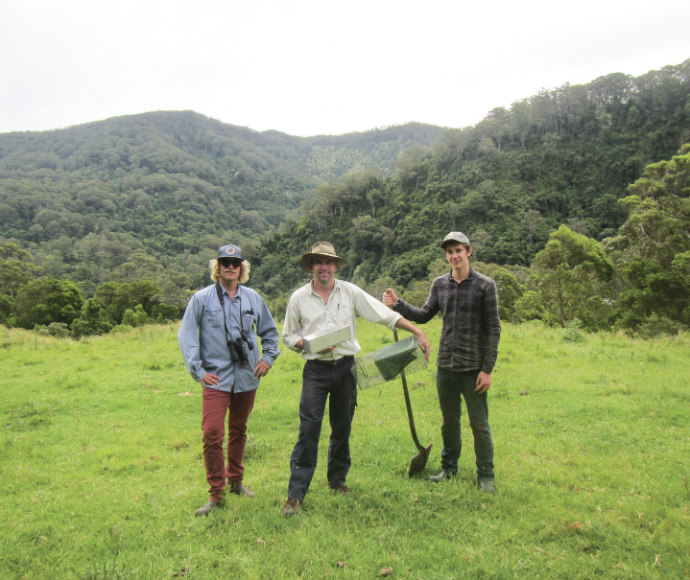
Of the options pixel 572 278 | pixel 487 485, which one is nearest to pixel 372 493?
pixel 487 485

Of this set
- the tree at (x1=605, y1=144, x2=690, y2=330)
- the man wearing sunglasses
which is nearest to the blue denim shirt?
the man wearing sunglasses

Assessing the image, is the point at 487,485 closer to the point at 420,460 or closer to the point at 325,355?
the point at 420,460

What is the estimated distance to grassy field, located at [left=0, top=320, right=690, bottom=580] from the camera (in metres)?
3.44

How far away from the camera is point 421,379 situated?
9781 mm

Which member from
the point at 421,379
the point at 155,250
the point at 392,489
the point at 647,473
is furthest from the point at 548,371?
the point at 155,250

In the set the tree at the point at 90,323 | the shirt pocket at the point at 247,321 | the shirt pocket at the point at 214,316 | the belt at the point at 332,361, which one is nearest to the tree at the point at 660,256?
the belt at the point at 332,361

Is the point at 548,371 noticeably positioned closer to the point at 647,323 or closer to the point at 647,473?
the point at 647,473

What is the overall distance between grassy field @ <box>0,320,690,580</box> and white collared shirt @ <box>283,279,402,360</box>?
5.09 ft

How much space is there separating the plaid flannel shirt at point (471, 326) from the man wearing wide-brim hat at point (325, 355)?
0.46 meters

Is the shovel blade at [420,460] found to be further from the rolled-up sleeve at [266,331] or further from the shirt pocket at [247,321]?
the shirt pocket at [247,321]

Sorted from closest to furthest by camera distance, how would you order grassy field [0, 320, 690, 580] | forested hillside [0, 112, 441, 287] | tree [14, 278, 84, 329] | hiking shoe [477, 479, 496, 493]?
1. grassy field [0, 320, 690, 580]
2. hiking shoe [477, 479, 496, 493]
3. tree [14, 278, 84, 329]
4. forested hillside [0, 112, 441, 287]

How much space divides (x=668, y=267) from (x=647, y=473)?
908 inches

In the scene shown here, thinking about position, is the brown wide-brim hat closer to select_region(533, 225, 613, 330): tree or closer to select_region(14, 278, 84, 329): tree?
select_region(533, 225, 613, 330): tree

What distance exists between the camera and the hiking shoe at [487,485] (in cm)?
452
